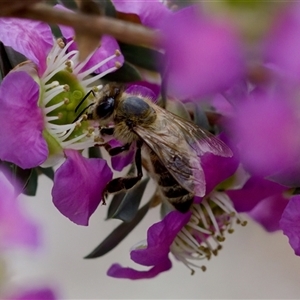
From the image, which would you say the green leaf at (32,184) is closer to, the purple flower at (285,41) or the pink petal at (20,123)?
the pink petal at (20,123)

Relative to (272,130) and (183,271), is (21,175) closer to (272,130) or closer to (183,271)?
(272,130)

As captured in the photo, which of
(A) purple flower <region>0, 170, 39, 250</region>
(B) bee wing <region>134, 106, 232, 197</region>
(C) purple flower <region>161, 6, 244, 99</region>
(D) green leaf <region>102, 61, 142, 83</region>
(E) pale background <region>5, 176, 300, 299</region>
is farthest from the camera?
(E) pale background <region>5, 176, 300, 299</region>

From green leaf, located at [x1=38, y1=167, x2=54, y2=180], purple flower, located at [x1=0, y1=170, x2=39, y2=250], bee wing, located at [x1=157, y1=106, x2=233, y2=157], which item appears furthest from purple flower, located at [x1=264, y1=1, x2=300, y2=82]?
green leaf, located at [x1=38, y1=167, x2=54, y2=180]

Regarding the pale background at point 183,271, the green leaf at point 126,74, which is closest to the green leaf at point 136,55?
the green leaf at point 126,74

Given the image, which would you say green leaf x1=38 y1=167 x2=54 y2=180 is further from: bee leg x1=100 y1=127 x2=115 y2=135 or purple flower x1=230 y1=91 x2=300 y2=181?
purple flower x1=230 y1=91 x2=300 y2=181

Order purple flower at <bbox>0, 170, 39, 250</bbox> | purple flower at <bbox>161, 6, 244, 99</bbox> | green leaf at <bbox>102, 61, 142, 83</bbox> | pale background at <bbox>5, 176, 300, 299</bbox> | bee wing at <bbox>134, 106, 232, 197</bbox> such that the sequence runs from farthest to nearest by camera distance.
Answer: pale background at <bbox>5, 176, 300, 299</bbox> < green leaf at <bbox>102, 61, 142, 83</bbox> < bee wing at <bbox>134, 106, 232, 197</bbox> < purple flower at <bbox>0, 170, 39, 250</bbox> < purple flower at <bbox>161, 6, 244, 99</bbox>

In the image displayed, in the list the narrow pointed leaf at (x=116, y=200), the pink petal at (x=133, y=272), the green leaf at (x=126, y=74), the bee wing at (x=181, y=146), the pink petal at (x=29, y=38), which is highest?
the pink petal at (x=29, y=38)
